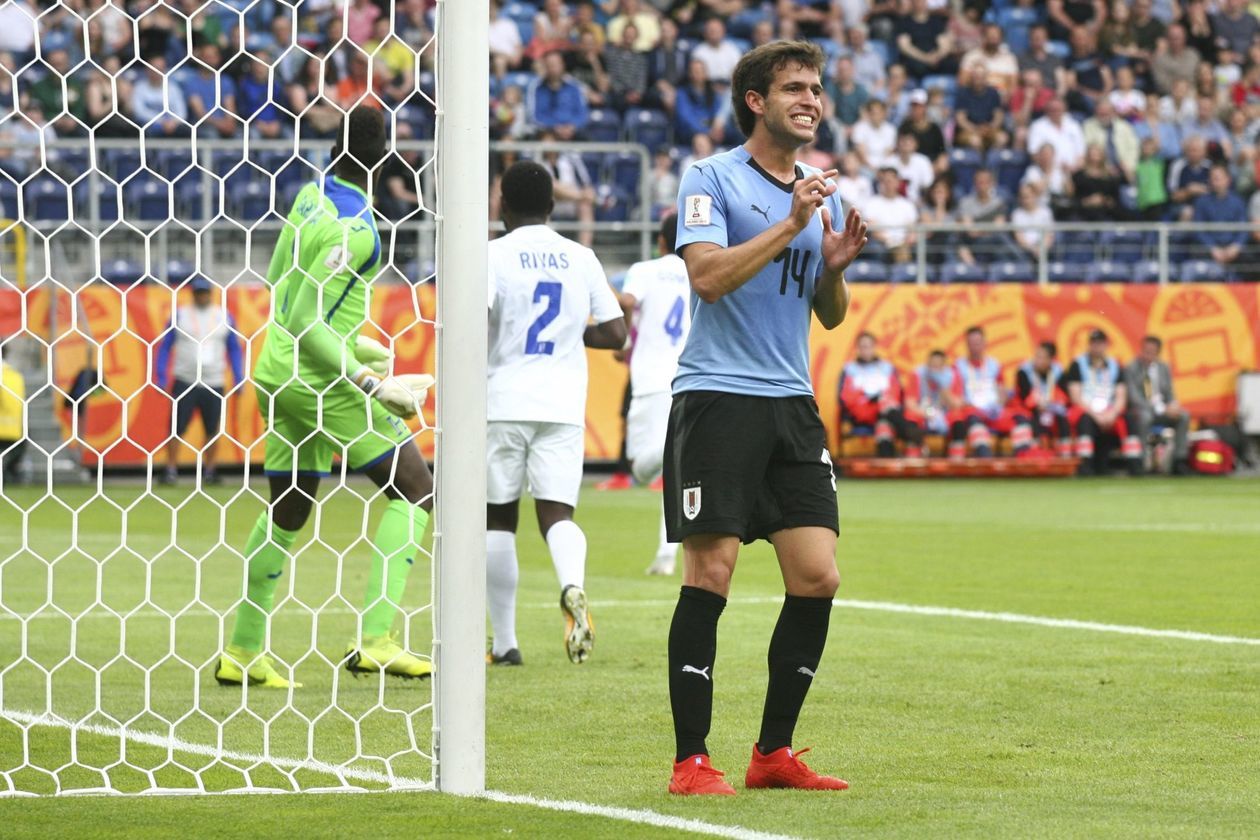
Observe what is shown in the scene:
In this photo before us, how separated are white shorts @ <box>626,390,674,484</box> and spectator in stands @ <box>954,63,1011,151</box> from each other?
583 inches

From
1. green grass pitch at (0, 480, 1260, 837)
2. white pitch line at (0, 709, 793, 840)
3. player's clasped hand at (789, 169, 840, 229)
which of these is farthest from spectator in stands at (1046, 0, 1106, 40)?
player's clasped hand at (789, 169, 840, 229)

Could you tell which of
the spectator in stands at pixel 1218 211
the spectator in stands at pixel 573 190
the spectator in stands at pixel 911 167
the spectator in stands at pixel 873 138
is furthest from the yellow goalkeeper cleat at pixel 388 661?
the spectator in stands at pixel 1218 211

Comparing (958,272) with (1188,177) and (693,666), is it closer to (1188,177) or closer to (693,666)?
(1188,177)

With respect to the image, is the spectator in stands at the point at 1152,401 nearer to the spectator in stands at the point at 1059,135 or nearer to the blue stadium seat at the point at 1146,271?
the blue stadium seat at the point at 1146,271

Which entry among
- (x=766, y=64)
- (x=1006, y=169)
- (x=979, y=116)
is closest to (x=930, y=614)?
(x=766, y=64)

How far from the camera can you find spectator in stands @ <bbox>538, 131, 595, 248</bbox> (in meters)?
23.2

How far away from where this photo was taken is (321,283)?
7445mm

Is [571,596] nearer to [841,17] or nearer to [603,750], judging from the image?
[603,750]

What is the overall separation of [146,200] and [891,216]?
28.8 feet

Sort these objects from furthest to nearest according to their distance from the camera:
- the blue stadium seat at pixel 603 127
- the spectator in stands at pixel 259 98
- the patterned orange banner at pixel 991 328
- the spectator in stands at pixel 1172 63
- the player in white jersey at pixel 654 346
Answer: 1. the spectator in stands at pixel 1172 63
2. the blue stadium seat at pixel 603 127
3. the patterned orange banner at pixel 991 328
4. the spectator in stands at pixel 259 98
5. the player in white jersey at pixel 654 346

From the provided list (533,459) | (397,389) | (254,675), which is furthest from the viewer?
(533,459)

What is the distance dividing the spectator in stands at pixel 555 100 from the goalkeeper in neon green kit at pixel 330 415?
16.7 m

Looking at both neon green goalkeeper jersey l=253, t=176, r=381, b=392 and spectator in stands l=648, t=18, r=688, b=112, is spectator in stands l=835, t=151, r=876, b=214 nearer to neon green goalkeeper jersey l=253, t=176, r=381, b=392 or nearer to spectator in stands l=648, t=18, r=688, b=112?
spectator in stands l=648, t=18, r=688, b=112

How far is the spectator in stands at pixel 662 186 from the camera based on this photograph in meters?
23.6
